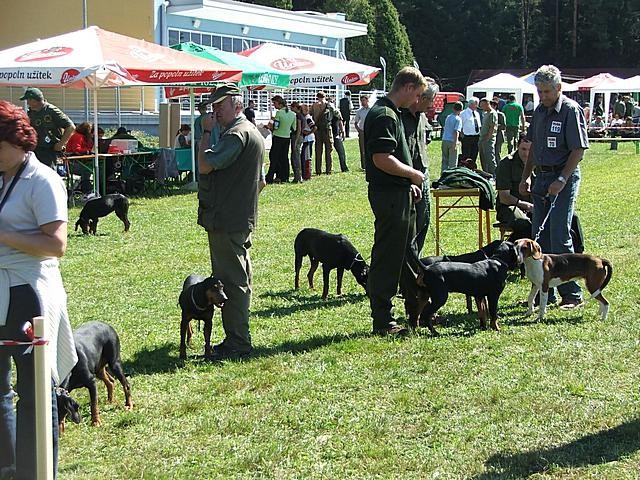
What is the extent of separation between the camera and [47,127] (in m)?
11.8

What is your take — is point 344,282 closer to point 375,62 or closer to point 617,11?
point 375,62

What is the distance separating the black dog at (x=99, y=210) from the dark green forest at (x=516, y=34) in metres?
58.4

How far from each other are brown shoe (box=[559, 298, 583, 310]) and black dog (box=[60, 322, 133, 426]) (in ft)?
13.6

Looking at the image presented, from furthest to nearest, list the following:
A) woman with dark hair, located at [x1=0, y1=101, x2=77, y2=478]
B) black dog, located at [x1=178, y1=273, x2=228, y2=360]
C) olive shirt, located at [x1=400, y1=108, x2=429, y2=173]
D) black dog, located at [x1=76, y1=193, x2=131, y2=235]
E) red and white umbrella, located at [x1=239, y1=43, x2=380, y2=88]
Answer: red and white umbrella, located at [x1=239, y1=43, x2=380, y2=88] → black dog, located at [x1=76, y1=193, x2=131, y2=235] → olive shirt, located at [x1=400, y1=108, x2=429, y2=173] → black dog, located at [x1=178, y1=273, x2=228, y2=360] → woman with dark hair, located at [x1=0, y1=101, x2=77, y2=478]

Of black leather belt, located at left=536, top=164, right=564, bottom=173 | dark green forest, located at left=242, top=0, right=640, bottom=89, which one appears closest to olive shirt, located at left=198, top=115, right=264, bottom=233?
black leather belt, located at left=536, top=164, right=564, bottom=173

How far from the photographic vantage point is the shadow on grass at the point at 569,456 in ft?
14.9

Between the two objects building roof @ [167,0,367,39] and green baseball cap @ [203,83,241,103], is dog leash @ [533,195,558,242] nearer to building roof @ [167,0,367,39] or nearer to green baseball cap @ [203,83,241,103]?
green baseball cap @ [203,83,241,103]

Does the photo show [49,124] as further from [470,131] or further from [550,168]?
[470,131]

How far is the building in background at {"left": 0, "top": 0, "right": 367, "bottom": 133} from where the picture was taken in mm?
31203

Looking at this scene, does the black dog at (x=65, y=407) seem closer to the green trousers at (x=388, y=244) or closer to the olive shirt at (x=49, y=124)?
the green trousers at (x=388, y=244)

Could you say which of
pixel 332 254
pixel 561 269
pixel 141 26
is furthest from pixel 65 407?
pixel 141 26

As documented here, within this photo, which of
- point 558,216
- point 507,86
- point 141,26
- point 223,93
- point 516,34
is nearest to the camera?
point 223,93

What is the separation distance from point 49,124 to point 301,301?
200 inches

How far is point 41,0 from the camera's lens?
33688 millimetres
